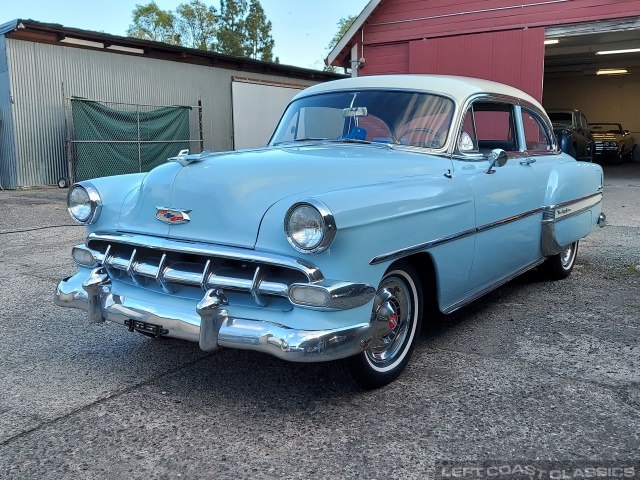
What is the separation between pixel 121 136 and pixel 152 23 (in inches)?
2239

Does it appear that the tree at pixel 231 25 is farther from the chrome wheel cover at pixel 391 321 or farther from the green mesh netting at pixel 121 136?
the chrome wheel cover at pixel 391 321

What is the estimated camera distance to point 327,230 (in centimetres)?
259

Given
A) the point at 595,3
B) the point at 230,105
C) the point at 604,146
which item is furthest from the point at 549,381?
the point at 604,146

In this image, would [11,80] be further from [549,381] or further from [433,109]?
[549,381]

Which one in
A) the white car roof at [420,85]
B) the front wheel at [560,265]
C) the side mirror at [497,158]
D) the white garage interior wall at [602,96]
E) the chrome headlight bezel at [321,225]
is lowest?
the front wheel at [560,265]

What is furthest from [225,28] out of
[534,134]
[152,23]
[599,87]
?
[534,134]

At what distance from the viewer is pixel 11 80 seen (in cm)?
1277

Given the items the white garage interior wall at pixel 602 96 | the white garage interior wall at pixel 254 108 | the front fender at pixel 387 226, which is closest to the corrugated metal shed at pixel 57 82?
the white garage interior wall at pixel 254 108

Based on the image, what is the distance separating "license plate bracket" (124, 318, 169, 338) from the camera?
288 centimetres

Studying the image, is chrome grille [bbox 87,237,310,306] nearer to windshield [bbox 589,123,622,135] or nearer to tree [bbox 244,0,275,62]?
windshield [bbox 589,123,622,135]

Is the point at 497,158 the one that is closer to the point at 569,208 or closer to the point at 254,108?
the point at 569,208

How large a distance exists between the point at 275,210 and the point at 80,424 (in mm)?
1307

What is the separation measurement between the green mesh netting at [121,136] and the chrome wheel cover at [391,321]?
11463 millimetres

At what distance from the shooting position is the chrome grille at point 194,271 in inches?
106
